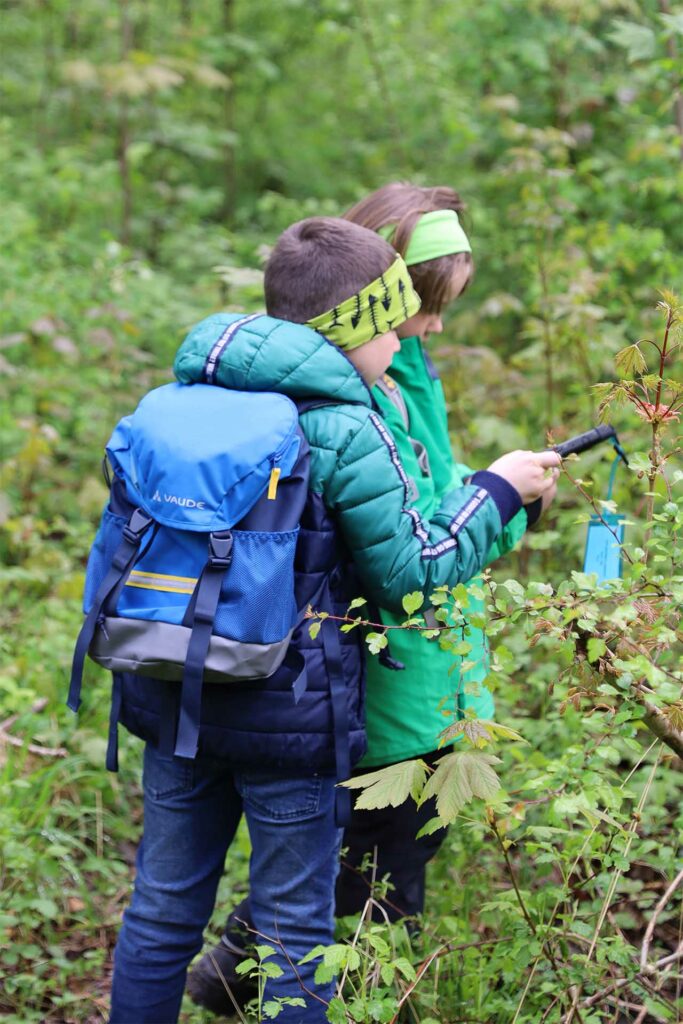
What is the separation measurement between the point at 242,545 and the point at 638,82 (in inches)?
203

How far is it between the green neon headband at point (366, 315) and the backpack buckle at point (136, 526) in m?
0.49

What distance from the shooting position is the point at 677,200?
519cm

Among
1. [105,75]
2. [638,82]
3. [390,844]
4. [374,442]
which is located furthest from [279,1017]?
[105,75]

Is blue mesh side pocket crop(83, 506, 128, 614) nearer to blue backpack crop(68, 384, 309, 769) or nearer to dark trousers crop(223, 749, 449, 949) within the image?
blue backpack crop(68, 384, 309, 769)

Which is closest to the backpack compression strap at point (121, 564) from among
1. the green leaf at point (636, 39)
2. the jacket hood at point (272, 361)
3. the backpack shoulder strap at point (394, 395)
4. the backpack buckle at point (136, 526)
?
the backpack buckle at point (136, 526)

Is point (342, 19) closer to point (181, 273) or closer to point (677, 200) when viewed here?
point (181, 273)

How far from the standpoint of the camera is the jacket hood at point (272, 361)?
5.98ft

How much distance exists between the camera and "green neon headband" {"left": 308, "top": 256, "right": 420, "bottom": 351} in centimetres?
193

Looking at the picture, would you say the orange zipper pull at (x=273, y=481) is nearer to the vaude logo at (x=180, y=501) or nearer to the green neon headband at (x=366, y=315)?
the vaude logo at (x=180, y=501)

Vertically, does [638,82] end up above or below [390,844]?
above

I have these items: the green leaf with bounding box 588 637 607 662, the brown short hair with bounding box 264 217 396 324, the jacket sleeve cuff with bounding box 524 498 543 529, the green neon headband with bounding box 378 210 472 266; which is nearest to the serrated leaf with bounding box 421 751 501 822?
the green leaf with bounding box 588 637 607 662

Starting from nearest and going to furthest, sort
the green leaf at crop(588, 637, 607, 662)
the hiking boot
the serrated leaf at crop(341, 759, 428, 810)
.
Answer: the green leaf at crop(588, 637, 607, 662) → the serrated leaf at crop(341, 759, 428, 810) → the hiking boot

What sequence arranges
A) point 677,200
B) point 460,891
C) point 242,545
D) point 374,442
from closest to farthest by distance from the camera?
point 242,545, point 374,442, point 460,891, point 677,200

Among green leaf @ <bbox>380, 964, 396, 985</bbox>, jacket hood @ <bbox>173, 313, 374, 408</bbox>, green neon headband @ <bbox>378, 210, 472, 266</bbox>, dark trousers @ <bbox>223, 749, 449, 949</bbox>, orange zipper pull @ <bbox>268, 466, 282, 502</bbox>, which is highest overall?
green neon headband @ <bbox>378, 210, 472, 266</bbox>
